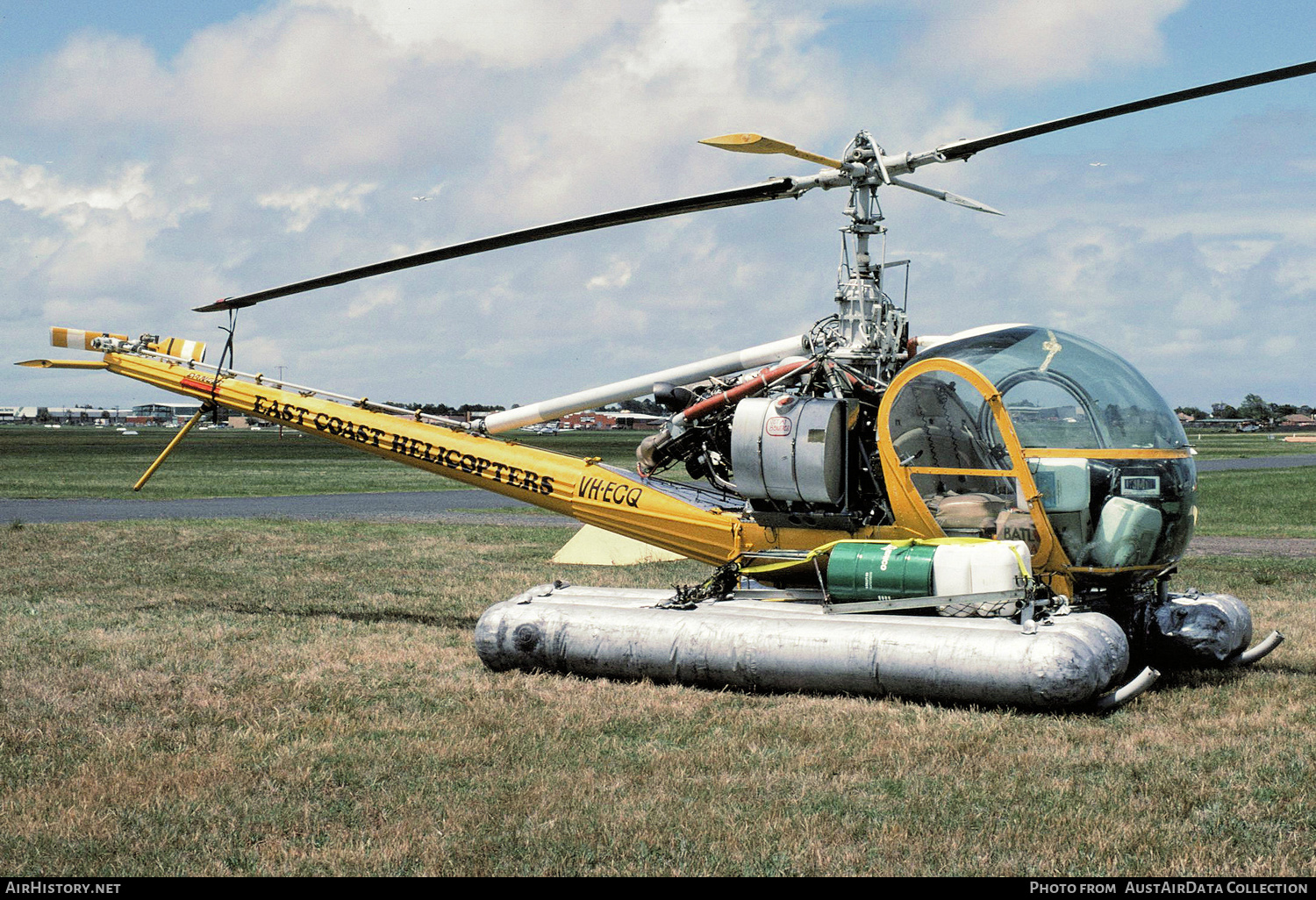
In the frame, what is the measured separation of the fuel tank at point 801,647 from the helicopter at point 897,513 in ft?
0.05

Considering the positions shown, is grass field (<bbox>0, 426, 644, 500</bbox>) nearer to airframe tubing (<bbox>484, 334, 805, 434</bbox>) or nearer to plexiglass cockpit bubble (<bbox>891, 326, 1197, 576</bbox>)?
airframe tubing (<bbox>484, 334, 805, 434</bbox>)

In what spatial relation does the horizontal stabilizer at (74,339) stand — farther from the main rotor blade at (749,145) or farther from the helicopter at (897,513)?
the main rotor blade at (749,145)

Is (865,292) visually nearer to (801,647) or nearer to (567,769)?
(801,647)

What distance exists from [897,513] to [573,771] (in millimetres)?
3664

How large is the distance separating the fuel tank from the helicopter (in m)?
0.02

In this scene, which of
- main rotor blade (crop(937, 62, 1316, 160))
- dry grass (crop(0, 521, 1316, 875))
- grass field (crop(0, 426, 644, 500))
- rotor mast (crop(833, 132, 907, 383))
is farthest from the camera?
grass field (crop(0, 426, 644, 500))

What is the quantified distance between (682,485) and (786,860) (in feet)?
19.0

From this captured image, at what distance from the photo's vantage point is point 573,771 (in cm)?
676

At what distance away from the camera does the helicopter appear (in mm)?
8195

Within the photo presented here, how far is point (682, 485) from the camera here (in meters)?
10.9

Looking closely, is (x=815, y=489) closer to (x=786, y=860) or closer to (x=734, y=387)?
(x=734, y=387)

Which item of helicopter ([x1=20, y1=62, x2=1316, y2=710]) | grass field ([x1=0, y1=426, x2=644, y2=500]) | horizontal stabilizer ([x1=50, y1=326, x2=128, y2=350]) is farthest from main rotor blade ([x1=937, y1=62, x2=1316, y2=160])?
grass field ([x1=0, y1=426, x2=644, y2=500])

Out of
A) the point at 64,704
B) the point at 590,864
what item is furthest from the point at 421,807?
the point at 64,704
